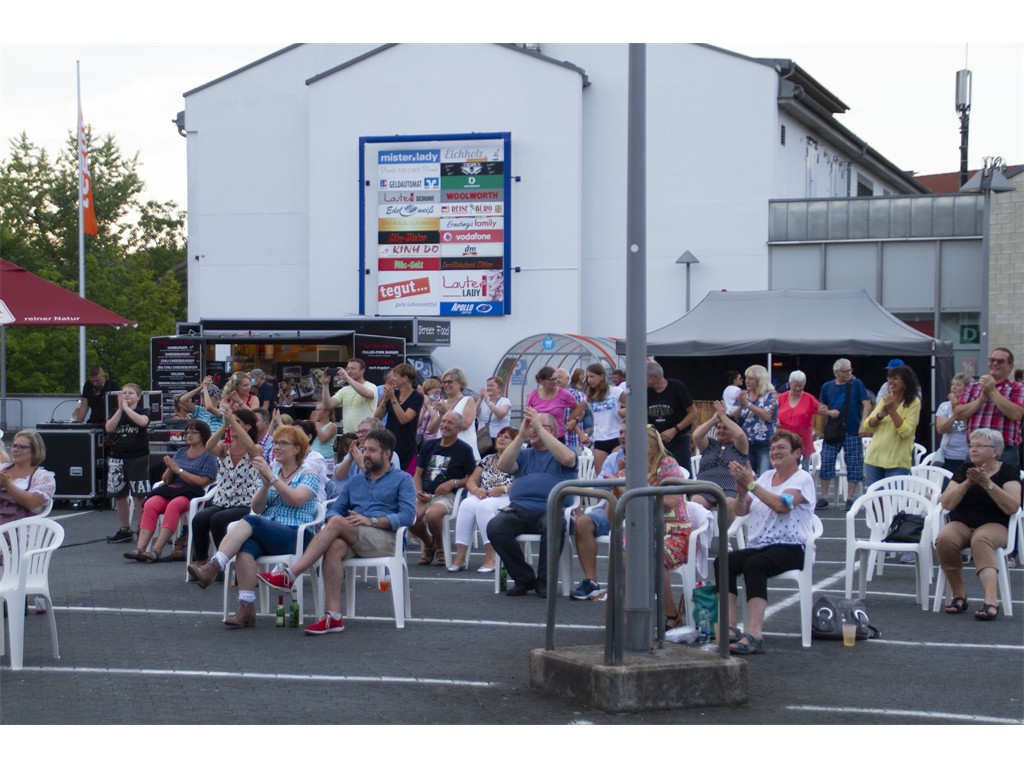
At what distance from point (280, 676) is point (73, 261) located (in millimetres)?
52687

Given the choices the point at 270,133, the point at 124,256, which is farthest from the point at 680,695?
the point at 124,256

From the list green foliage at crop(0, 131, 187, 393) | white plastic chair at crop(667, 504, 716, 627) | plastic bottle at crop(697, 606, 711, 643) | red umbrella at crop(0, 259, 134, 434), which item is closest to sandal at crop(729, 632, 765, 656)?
plastic bottle at crop(697, 606, 711, 643)

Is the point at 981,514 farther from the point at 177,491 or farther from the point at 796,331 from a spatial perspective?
the point at 796,331

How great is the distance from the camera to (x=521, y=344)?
30531 millimetres

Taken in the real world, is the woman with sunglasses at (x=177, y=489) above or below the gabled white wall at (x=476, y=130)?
below

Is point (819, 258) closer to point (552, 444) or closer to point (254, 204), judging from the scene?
point (254, 204)

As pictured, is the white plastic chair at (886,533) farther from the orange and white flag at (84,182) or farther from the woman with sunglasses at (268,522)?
the orange and white flag at (84,182)

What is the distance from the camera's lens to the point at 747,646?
7.89 metres

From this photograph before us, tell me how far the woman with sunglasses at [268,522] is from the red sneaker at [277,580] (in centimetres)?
7

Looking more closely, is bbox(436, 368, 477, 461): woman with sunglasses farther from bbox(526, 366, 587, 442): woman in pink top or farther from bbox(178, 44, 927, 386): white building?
bbox(178, 44, 927, 386): white building

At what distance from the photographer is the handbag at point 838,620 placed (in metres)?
8.38

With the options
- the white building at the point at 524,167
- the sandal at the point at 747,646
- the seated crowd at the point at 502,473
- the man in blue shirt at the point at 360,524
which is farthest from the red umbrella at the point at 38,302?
the white building at the point at 524,167

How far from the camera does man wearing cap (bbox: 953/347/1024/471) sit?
11156 millimetres

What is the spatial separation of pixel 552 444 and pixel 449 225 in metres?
23.0
